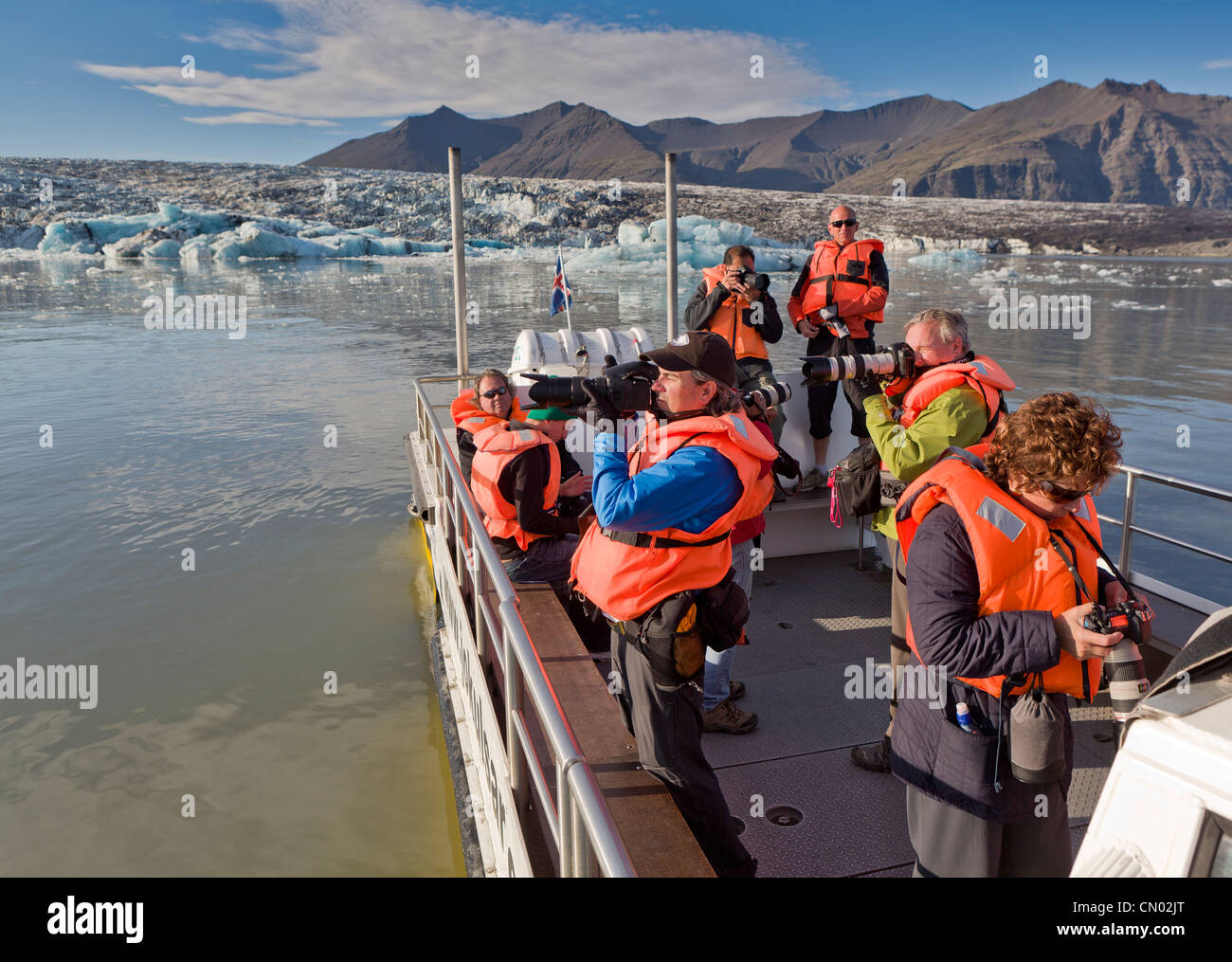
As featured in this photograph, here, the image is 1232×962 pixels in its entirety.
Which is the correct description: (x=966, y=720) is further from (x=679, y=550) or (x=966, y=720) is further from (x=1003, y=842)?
(x=679, y=550)

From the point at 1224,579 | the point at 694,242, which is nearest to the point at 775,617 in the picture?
the point at 1224,579

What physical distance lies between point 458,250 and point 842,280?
9.68 feet

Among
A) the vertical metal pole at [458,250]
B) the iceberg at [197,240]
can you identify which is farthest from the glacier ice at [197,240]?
the vertical metal pole at [458,250]

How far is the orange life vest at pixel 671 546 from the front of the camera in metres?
2.19

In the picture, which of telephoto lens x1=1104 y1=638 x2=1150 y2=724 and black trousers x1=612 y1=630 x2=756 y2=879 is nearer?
telephoto lens x1=1104 y1=638 x2=1150 y2=724

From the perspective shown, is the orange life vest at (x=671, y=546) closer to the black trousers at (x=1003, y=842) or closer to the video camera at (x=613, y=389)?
the video camera at (x=613, y=389)

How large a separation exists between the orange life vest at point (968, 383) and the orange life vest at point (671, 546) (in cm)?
87

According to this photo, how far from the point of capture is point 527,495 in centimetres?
363

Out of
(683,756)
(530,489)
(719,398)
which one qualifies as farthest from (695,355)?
(530,489)

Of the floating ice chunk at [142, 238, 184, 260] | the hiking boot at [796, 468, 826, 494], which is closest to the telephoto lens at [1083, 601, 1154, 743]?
the hiking boot at [796, 468, 826, 494]

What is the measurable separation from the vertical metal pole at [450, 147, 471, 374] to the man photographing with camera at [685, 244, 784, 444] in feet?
6.96

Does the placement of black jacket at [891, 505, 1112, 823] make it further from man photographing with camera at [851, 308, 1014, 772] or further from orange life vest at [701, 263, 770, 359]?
orange life vest at [701, 263, 770, 359]

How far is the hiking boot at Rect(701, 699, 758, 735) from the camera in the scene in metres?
3.56
